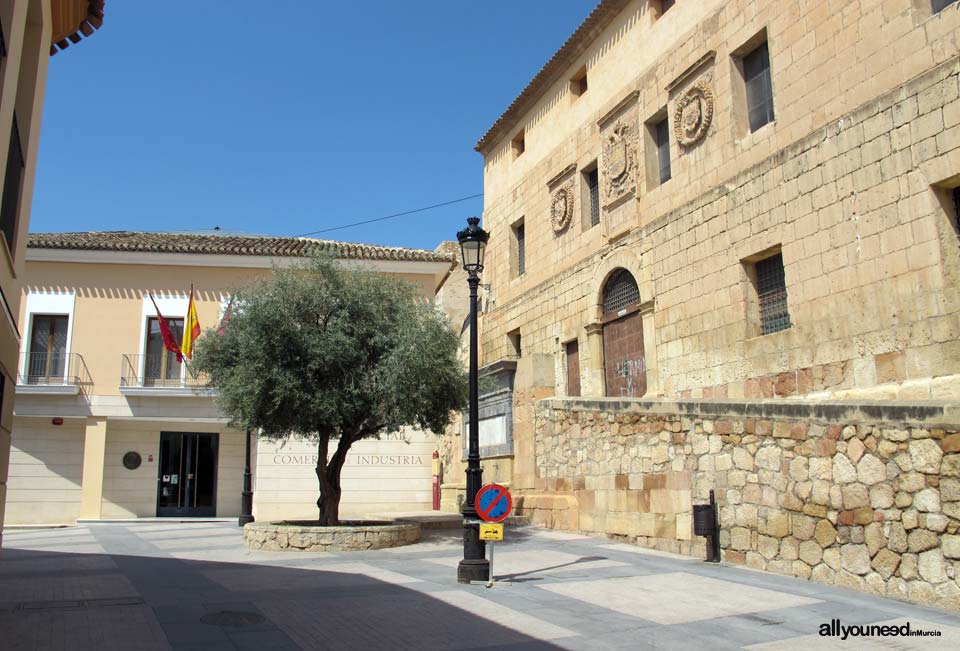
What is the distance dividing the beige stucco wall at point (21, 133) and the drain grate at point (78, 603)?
1.14 m

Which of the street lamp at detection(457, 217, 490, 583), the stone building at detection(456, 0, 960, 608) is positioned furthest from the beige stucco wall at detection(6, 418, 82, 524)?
the street lamp at detection(457, 217, 490, 583)

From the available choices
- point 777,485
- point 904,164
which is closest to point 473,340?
point 777,485

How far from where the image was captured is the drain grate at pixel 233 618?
684cm

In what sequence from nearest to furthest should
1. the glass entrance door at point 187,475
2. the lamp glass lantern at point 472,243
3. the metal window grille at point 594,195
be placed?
the lamp glass lantern at point 472,243 < the metal window grille at point 594,195 < the glass entrance door at point 187,475

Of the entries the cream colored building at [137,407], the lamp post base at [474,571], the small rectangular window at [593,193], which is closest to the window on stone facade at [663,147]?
the small rectangular window at [593,193]

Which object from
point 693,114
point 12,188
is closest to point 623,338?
point 693,114

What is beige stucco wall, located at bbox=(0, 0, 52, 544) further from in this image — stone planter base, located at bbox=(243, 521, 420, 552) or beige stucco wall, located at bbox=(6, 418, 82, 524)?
beige stucco wall, located at bbox=(6, 418, 82, 524)

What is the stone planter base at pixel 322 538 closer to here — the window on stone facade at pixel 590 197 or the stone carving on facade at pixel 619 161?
the stone carving on facade at pixel 619 161

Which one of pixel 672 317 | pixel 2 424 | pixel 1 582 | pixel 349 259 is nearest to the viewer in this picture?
pixel 2 424

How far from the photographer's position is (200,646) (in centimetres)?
600

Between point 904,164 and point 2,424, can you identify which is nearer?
point 2,424

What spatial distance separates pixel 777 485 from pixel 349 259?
16259mm

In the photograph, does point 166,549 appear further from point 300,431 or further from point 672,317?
point 672,317

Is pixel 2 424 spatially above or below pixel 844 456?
above
